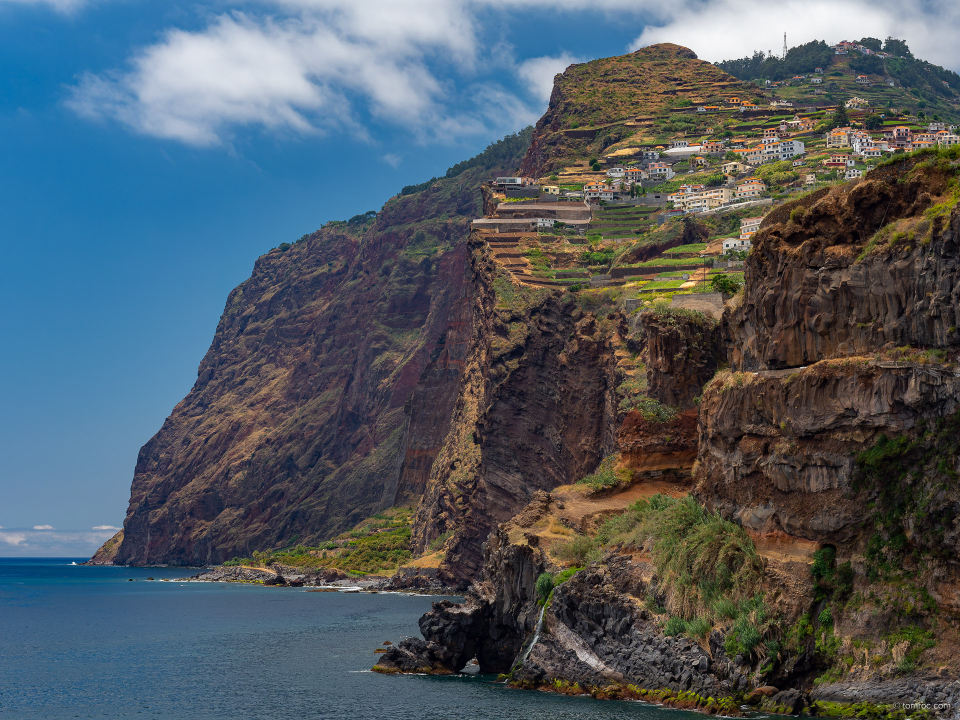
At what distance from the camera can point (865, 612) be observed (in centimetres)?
3928

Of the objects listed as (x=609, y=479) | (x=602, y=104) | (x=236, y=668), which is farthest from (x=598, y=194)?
(x=236, y=668)

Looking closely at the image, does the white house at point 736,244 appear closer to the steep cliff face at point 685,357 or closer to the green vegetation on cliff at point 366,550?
the steep cliff face at point 685,357

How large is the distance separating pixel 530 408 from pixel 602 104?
89695 mm

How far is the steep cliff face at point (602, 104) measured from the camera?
17962 cm

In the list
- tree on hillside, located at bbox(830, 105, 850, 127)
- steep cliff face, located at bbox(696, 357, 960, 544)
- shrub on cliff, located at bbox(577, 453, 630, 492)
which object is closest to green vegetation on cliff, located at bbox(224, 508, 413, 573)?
tree on hillside, located at bbox(830, 105, 850, 127)

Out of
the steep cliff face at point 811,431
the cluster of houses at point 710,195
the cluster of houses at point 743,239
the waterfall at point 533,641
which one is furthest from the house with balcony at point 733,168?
the waterfall at point 533,641

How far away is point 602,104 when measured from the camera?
188500mm

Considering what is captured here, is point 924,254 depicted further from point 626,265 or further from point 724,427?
point 626,265

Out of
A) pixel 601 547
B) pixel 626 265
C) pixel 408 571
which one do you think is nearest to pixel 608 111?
pixel 626 265

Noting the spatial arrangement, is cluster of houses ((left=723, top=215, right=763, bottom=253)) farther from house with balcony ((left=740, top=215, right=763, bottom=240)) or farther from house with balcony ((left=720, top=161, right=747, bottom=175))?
house with balcony ((left=720, top=161, right=747, bottom=175))

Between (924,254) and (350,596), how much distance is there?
10250cm

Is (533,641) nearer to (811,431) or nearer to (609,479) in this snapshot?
(609,479)

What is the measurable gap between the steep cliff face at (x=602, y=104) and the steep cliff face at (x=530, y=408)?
61.1 m

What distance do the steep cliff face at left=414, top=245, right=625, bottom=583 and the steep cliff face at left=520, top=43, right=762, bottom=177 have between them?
201ft
